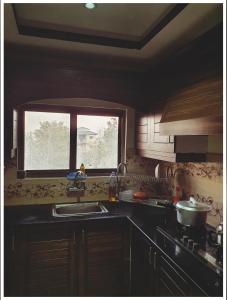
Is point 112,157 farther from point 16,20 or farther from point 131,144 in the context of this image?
point 16,20

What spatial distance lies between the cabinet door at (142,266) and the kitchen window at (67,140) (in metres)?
1.03

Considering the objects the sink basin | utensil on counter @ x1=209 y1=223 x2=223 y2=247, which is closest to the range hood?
utensil on counter @ x1=209 y1=223 x2=223 y2=247

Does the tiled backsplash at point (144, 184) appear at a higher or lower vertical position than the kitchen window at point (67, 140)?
lower

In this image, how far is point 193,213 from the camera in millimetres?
1523

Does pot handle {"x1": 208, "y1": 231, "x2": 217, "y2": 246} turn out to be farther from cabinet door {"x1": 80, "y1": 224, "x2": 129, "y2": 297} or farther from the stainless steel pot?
cabinet door {"x1": 80, "y1": 224, "x2": 129, "y2": 297}

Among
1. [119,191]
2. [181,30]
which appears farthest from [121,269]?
[181,30]

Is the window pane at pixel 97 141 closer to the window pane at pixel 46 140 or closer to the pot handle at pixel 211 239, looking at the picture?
the window pane at pixel 46 140

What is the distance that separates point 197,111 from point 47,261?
1.64 m

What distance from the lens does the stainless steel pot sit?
1511 mm

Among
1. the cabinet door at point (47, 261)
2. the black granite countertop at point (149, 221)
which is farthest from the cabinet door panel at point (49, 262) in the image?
the black granite countertop at point (149, 221)

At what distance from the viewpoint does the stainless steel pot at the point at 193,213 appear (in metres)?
1.51

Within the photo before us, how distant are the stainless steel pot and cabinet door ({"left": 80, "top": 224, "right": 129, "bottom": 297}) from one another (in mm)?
633

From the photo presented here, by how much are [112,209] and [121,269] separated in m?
0.54

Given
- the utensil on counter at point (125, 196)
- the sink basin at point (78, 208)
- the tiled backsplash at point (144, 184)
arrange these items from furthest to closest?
the utensil on counter at point (125, 196) < the sink basin at point (78, 208) < the tiled backsplash at point (144, 184)
